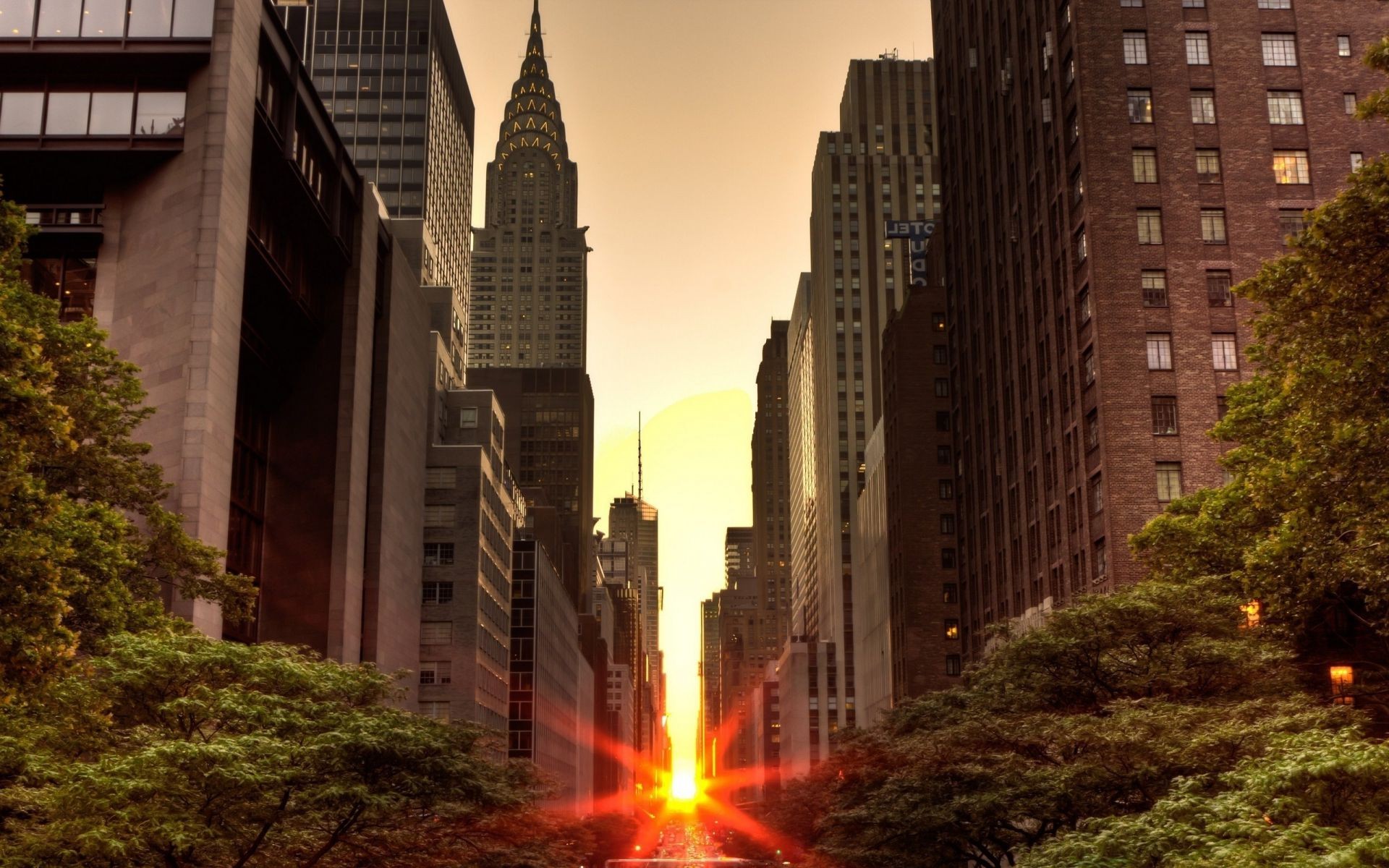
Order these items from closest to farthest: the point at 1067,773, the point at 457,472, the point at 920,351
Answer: the point at 1067,773 → the point at 457,472 → the point at 920,351

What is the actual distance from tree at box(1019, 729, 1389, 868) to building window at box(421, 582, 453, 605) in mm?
86114

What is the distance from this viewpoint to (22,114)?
59.7 meters

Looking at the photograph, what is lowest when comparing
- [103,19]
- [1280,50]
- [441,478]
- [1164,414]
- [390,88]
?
[1164,414]

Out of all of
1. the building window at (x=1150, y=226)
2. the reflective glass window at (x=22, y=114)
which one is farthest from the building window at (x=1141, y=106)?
the reflective glass window at (x=22, y=114)

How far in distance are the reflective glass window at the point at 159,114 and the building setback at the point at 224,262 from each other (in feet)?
0.30

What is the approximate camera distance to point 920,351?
5645 inches

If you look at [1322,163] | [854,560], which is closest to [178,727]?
[1322,163]

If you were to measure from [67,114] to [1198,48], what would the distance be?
6254 centimetres

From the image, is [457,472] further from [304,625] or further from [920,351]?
[920,351]

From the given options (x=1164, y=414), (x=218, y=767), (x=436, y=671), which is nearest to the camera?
(x=218, y=767)

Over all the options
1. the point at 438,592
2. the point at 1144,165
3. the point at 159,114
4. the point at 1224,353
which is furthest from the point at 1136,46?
the point at 438,592

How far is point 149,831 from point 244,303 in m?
46.7

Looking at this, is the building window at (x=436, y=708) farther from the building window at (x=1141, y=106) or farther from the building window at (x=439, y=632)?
the building window at (x=1141, y=106)

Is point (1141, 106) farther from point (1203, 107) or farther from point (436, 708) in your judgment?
point (436, 708)
